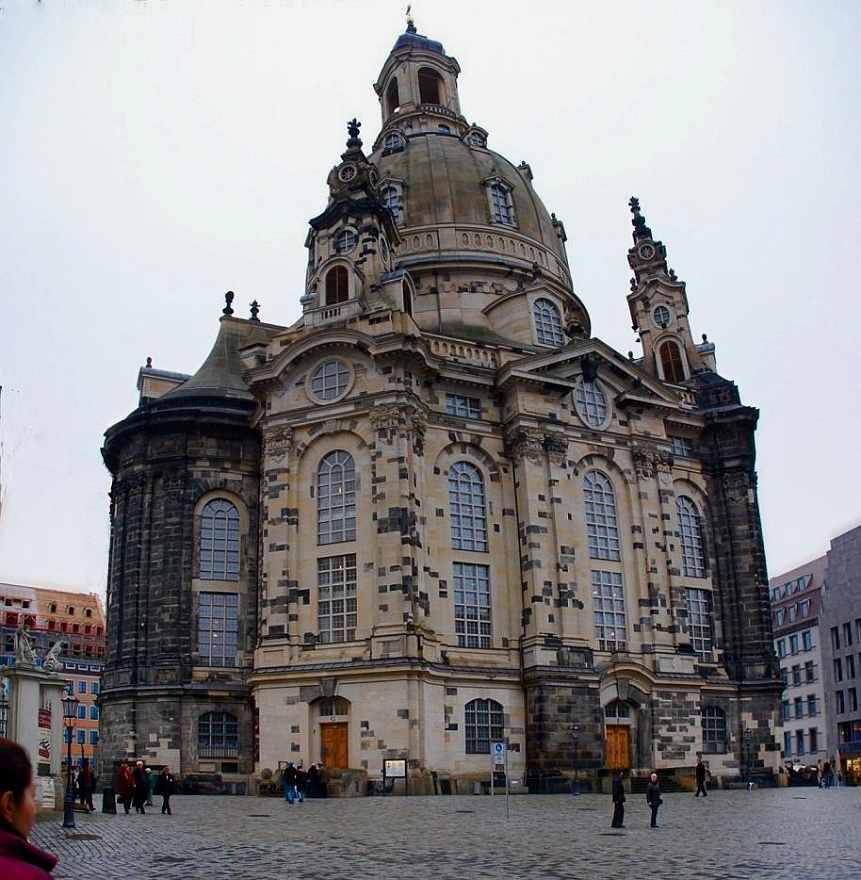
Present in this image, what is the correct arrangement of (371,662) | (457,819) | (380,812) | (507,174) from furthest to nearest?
1. (507,174)
2. (371,662)
3. (380,812)
4. (457,819)

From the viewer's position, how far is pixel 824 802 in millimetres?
34250

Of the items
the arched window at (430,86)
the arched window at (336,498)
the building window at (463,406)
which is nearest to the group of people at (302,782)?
the arched window at (336,498)

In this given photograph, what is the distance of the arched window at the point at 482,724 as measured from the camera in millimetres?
42969

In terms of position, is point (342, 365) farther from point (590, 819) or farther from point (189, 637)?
point (590, 819)

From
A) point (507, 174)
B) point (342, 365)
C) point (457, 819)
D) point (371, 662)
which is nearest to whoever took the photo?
point (457, 819)

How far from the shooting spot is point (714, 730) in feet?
166

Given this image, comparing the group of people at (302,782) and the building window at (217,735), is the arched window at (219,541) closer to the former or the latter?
the building window at (217,735)

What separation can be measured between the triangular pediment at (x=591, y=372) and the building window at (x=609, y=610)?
8.80 m

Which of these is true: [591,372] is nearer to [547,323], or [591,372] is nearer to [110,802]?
[547,323]

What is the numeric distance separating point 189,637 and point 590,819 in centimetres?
2631

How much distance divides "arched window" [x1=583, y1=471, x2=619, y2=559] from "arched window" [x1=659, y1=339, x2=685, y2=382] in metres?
12.8

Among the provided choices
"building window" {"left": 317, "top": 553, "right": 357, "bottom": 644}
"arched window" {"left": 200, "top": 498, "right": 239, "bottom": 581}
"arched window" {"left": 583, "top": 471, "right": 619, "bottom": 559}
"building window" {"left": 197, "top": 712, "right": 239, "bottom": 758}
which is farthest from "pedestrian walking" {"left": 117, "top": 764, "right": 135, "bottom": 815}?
"arched window" {"left": 583, "top": 471, "right": 619, "bottom": 559}

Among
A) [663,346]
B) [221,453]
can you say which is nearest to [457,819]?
[221,453]

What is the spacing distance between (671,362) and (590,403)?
12.1 meters
